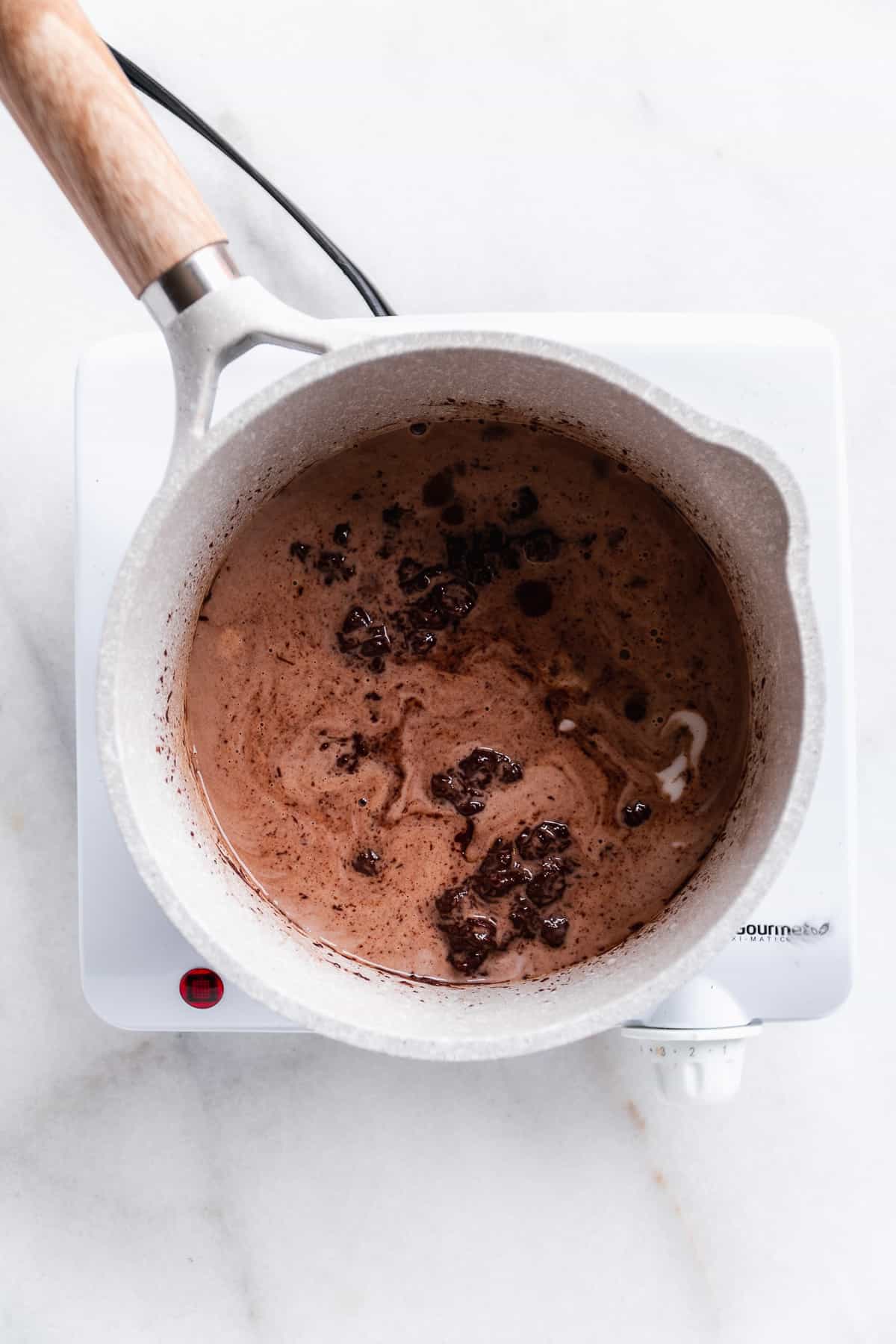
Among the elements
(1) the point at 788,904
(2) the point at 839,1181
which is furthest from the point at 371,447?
(2) the point at 839,1181

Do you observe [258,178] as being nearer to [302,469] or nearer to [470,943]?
[302,469]

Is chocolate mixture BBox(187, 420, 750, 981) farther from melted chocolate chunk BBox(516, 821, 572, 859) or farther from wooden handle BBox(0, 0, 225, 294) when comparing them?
wooden handle BBox(0, 0, 225, 294)

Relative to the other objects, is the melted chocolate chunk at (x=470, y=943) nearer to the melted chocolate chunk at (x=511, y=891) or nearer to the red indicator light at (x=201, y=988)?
the melted chocolate chunk at (x=511, y=891)

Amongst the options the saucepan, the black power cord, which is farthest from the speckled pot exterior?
the black power cord

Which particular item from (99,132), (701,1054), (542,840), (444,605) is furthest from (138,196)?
(701,1054)

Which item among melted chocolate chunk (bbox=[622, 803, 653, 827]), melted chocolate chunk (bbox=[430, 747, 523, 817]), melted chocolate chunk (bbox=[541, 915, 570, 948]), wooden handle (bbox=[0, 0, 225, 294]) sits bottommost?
melted chocolate chunk (bbox=[541, 915, 570, 948])

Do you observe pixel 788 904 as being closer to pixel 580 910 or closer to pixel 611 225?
pixel 580 910

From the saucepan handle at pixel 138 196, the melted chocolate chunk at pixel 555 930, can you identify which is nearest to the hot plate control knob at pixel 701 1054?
the melted chocolate chunk at pixel 555 930
